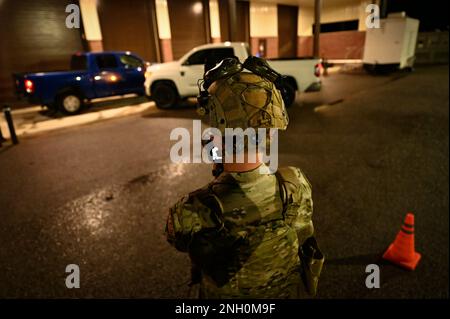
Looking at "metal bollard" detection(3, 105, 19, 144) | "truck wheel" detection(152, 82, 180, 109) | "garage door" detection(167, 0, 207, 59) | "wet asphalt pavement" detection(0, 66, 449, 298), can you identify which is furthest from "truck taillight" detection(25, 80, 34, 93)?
"garage door" detection(167, 0, 207, 59)

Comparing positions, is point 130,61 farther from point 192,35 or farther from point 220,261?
point 220,261

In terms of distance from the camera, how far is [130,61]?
459 inches

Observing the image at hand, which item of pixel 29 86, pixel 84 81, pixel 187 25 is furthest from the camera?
pixel 187 25

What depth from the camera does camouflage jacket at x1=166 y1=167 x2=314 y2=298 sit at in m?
1.13

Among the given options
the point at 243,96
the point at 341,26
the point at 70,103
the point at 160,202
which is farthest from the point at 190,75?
the point at 341,26

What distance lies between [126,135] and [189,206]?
7122mm

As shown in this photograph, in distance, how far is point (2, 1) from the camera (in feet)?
4.85

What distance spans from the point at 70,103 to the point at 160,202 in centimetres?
734

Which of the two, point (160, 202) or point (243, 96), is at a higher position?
point (243, 96)

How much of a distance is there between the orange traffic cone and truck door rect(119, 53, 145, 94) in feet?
33.2

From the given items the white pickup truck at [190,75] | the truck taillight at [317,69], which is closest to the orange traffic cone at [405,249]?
the white pickup truck at [190,75]

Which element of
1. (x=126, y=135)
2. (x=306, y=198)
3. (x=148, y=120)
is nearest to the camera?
(x=306, y=198)

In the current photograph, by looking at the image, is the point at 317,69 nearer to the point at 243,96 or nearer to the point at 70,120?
the point at 70,120
